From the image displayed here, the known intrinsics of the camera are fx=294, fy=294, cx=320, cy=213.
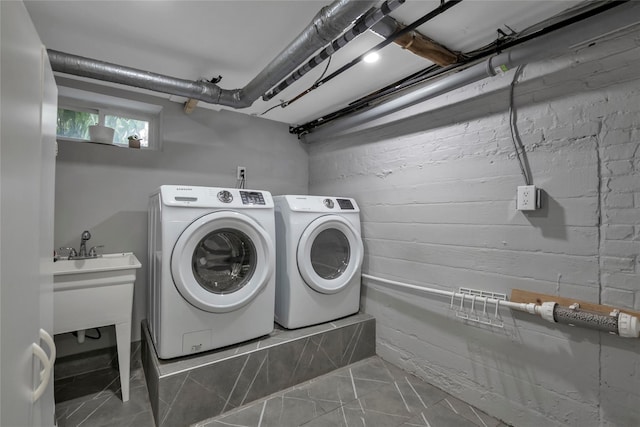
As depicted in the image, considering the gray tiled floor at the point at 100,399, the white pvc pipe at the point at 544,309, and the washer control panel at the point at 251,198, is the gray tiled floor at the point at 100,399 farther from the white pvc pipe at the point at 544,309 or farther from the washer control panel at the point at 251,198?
the white pvc pipe at the point at 544,309

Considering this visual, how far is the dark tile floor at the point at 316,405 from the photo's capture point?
1.69m

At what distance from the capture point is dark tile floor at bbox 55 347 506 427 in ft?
5.53

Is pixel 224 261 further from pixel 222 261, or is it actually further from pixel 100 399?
pixel 100 399

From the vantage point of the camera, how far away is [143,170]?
2.45 metres

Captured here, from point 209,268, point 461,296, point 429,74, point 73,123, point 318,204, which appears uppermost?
point 429,74

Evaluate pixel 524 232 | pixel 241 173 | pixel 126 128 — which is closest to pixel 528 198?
pixel 524 232

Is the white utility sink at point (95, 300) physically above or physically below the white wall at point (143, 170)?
below

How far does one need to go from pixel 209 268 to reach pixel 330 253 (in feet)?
3.23

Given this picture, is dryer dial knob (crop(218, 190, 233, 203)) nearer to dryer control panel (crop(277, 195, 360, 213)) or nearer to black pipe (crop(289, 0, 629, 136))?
dryer control panel (crop(277, 195, 360, 213))

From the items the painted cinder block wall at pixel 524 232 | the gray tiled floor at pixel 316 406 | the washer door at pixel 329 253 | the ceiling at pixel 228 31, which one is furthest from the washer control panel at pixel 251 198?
the gray tiled floor at pixel 316 406

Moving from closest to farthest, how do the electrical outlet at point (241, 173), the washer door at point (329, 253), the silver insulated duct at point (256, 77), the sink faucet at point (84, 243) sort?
the silver insulated duct at point (256, 77), the sink faucet at point (84, 243), the washer door at point (329, 253), the electrical outlet at point (241, 173)

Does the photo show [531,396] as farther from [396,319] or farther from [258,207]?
[258,207]

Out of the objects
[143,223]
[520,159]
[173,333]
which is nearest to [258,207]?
[173,333]

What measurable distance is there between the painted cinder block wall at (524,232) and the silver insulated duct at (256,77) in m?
1.05
